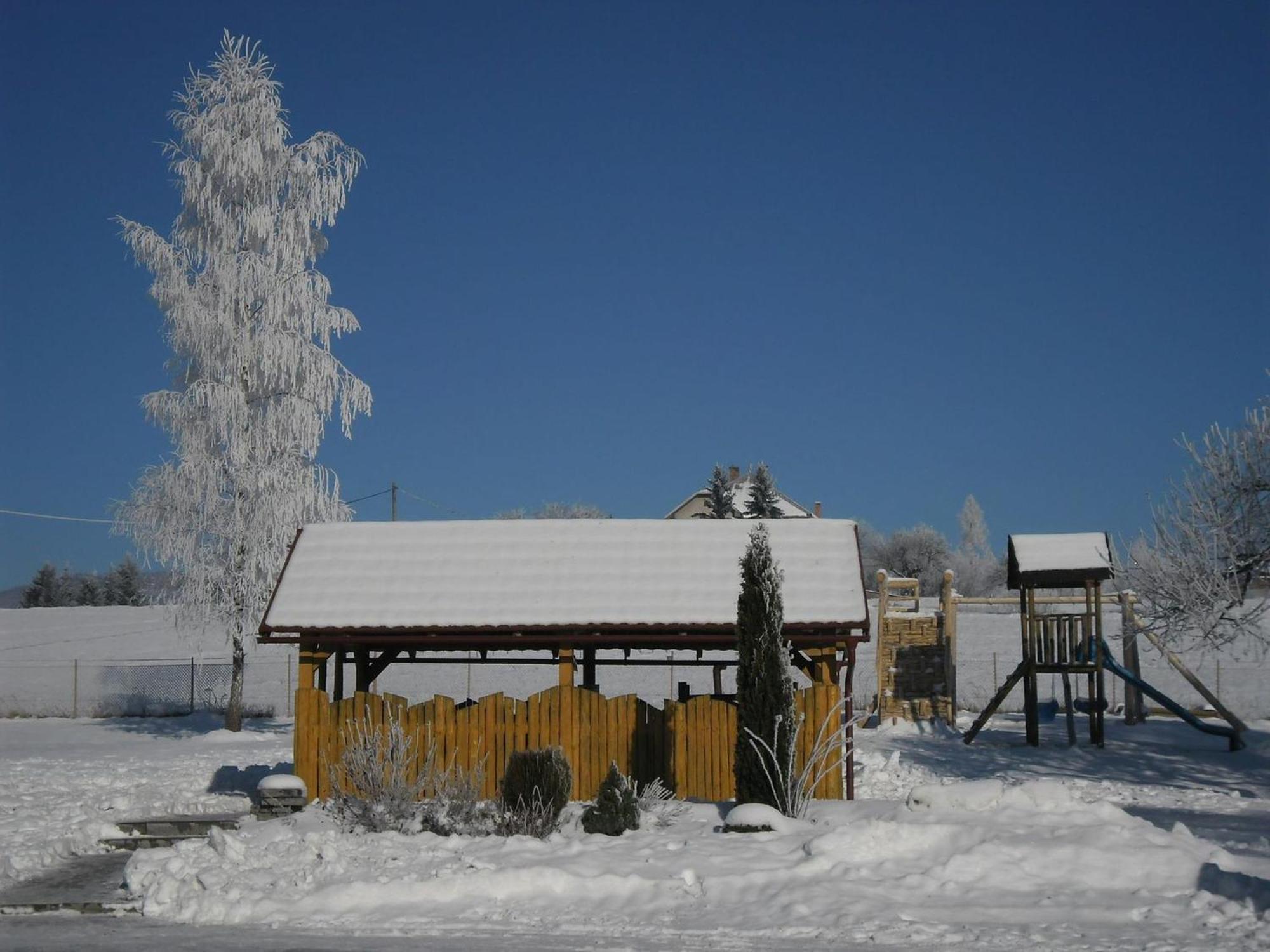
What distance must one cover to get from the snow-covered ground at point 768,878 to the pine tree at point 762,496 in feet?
179

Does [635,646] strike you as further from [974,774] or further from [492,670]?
[492,670]

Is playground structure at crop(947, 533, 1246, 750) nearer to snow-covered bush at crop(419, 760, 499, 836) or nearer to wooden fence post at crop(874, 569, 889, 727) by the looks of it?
wooden fence post at crop(874, 569, 889, 727)

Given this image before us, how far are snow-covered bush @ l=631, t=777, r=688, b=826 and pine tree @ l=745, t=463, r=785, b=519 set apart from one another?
2152 inches

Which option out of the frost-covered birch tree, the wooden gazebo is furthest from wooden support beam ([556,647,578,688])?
the frost-covered birch tree

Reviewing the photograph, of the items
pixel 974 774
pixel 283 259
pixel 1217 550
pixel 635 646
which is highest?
pixel 283 259

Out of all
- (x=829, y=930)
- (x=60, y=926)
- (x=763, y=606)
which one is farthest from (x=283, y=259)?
(x=829, y=930)

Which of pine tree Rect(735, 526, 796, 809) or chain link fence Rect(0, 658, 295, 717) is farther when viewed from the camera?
chain link fence Rect(0, 658, 295, 717)

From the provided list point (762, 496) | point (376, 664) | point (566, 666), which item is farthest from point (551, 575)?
point (762, 496)

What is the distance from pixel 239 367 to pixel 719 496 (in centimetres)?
4929

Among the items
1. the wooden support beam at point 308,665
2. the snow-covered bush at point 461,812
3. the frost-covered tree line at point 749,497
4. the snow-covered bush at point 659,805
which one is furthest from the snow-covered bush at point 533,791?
the frost-covered tree line at point 749,497

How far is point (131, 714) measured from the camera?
108ft

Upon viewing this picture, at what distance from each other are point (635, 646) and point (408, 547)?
3.61m

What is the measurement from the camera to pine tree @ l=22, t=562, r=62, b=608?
77.5 metres

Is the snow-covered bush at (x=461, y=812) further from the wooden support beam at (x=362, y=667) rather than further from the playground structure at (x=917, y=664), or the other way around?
the playground structure at (x=917, y=664)
